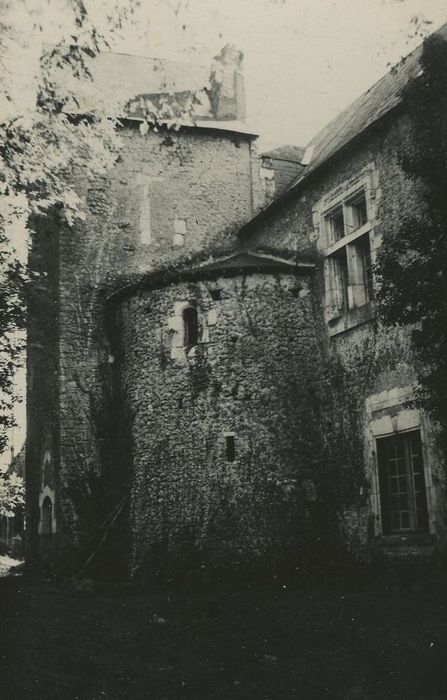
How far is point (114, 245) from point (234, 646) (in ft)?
33.6

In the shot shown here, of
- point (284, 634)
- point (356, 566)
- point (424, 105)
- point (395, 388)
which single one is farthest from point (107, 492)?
point (424, 105)

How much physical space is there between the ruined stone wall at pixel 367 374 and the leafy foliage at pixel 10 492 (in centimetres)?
1594

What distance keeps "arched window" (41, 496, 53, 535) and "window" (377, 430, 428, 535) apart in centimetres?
741

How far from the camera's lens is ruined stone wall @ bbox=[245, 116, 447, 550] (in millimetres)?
10812

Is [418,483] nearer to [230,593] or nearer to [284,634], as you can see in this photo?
[230,593]

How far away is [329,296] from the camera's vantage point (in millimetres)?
12859

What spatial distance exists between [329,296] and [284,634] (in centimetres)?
669

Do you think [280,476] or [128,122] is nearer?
[280,476]

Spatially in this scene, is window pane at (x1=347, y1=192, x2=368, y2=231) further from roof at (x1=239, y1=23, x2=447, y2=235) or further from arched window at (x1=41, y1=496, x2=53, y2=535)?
arched window at (x1=41, y1=496, x2=53, y2=535)

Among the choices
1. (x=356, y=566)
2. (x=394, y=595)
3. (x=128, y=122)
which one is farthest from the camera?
(x=128, y=122)

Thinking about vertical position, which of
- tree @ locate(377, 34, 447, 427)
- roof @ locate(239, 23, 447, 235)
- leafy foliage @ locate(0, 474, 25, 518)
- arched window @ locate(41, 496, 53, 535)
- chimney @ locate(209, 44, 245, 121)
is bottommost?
arched window @ locate(41, 496, 53, 535)

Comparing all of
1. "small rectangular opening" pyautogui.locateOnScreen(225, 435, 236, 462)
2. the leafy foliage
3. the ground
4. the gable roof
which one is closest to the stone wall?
the gable roof

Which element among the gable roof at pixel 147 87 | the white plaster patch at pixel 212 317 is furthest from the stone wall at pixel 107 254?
Answer: the white plaster patch at pixel 212 317

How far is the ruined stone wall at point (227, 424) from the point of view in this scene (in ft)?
39.2
